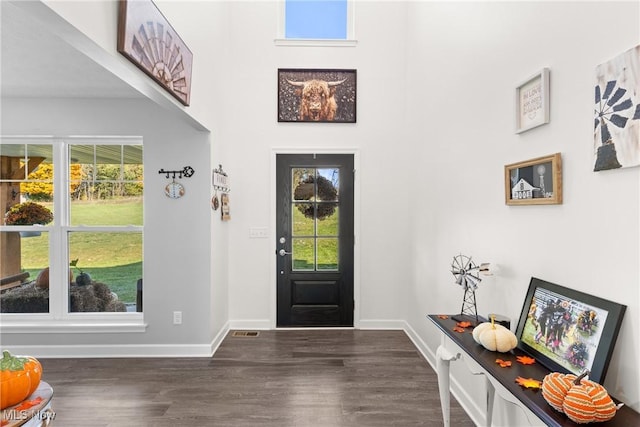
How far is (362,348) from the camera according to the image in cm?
353

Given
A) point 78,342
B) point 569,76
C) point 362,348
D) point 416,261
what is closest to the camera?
point 569,76

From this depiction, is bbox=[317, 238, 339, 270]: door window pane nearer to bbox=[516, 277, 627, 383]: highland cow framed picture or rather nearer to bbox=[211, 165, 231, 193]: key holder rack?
bbox=[211, 165, 231, 193]: key holder rack

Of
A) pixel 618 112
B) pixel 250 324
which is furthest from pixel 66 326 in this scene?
pixel 618 112

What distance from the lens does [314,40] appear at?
4109 millimetres

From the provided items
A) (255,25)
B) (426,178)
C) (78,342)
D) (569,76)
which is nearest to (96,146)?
(78,342)

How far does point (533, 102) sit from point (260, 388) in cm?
265

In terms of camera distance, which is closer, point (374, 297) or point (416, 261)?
point (416, 261)

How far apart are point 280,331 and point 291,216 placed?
1318 mm

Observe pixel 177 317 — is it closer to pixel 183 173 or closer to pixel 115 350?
pixel 115 350

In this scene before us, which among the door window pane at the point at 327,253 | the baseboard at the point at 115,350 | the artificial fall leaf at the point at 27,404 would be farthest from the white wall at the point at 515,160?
the baseboard at the point at 115,350

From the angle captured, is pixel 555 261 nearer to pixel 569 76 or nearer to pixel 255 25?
pixel 569 76

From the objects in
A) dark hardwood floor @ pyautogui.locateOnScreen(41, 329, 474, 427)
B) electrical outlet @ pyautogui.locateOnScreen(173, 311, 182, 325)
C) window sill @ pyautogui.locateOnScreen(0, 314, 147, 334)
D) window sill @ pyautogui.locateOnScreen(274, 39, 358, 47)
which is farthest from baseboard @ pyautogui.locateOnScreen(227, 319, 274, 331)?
window sill @ pyautogui.locateOnScreen(274, 39, 358, 47)

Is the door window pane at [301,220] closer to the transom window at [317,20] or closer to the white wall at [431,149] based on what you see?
the white wall at [431,149]

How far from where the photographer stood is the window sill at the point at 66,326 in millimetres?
3266
